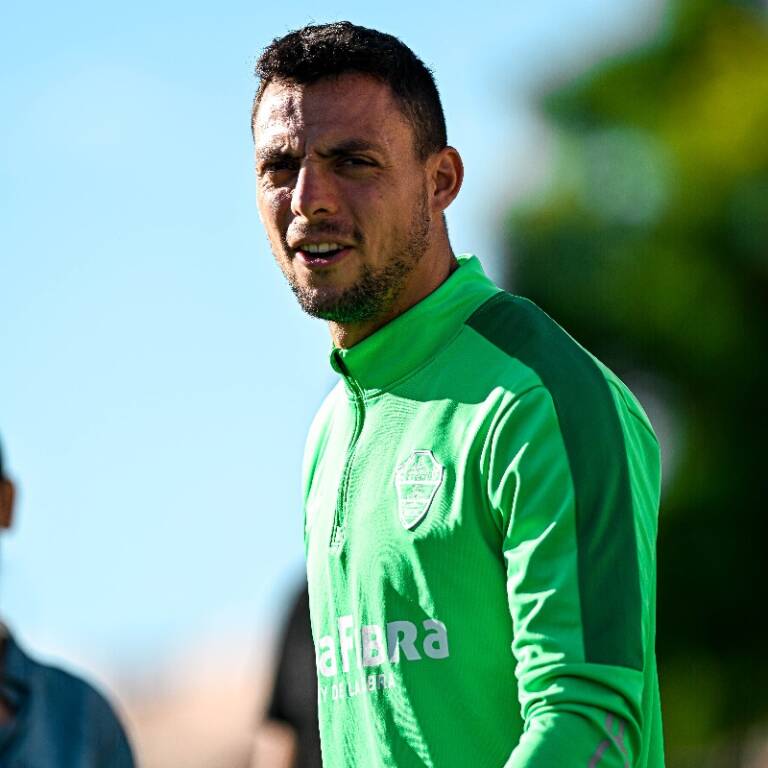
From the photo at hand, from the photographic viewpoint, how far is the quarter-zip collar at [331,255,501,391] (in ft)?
12.1

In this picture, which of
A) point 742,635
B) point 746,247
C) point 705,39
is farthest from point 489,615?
point 705,39

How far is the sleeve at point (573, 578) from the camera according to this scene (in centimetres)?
313

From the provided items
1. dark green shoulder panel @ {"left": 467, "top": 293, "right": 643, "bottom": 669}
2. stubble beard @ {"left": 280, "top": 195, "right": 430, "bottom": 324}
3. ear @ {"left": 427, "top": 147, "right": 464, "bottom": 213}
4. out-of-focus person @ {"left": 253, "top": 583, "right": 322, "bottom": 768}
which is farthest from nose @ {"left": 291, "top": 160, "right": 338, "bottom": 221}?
out-of-focus person @ {"left": 253, "top": 583, "right": 322, "bottom": 768}

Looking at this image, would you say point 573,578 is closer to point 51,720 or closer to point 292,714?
point 51,720

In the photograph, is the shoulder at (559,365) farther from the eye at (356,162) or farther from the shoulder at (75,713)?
the shoulder at (75,713)

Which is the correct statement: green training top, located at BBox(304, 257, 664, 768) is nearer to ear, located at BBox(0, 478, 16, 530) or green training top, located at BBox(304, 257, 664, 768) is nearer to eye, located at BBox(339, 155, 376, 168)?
eye, located at BBox(339, 155, 376, 168)

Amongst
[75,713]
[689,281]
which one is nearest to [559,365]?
[75,713]

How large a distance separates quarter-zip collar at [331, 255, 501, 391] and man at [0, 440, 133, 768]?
1153 millimetres

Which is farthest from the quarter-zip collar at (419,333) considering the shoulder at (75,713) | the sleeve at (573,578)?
the shoulder at (75,713)

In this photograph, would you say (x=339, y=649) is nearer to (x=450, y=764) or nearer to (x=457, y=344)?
(x=450, y=764)

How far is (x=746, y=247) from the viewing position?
23.9 m

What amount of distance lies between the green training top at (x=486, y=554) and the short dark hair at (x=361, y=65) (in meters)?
0.32

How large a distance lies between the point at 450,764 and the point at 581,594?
0.44 meters

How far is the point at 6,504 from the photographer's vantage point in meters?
4.56
